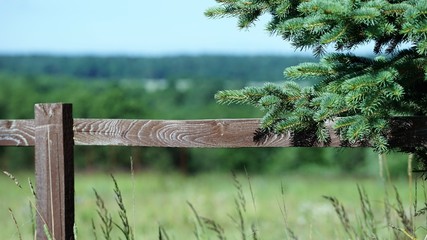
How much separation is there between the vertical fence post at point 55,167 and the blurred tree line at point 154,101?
20.0 metres

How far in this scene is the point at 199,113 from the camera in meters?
43.8

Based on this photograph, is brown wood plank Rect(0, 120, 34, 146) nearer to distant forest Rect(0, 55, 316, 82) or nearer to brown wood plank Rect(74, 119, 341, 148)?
brown wood plank Rect(74, 119, 341, 148)

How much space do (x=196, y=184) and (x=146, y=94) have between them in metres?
16.4

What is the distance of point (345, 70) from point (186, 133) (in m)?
0.98

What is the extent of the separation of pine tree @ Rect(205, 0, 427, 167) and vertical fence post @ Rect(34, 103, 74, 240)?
1081 millimetres

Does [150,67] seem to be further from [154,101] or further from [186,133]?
[186,133]

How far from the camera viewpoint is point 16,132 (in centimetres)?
454

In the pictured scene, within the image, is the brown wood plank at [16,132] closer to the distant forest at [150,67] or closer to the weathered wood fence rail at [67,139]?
the weathered wood fence rail at [67,139]

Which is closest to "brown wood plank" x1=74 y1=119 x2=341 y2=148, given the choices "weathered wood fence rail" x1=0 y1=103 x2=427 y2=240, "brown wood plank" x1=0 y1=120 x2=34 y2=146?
"weathered wood fence rail" x1=0 y1=103 x2=427 y2=240

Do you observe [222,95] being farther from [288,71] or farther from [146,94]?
[146,94]

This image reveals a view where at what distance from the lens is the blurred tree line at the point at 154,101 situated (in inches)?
1323

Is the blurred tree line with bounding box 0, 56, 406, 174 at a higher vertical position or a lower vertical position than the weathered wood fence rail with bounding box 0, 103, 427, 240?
higher

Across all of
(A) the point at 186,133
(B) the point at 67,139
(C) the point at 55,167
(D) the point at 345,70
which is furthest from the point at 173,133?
(D) the point at 345,70

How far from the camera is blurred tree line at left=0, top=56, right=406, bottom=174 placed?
3359 centimetres
